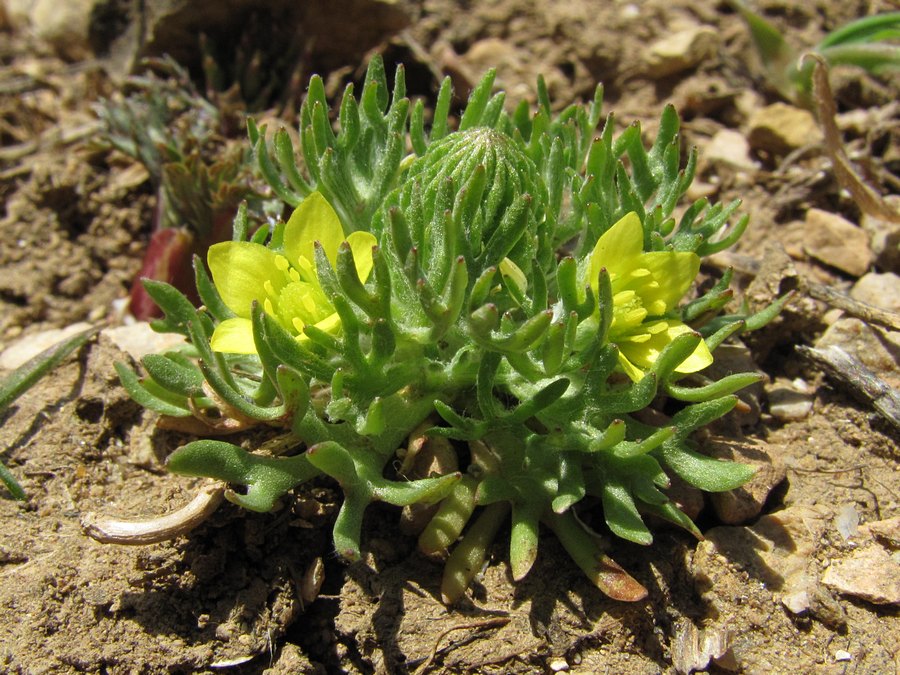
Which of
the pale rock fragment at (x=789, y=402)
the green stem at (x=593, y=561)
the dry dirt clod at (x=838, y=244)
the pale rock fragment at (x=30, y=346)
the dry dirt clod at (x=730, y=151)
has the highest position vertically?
the dry dirt clod at (x=730, y=151)

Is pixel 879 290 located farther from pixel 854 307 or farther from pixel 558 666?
pixel 558 666

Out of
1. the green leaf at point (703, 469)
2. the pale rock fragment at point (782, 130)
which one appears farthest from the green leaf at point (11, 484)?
the pale rock fragment at point (782, 130)

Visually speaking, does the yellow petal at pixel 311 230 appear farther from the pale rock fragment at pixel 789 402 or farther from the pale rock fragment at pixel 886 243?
the pale rock fragment at pixel 886 243

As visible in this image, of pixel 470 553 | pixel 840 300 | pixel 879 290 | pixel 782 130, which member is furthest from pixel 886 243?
pixel 470 553

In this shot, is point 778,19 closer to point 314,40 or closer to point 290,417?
point 314,40

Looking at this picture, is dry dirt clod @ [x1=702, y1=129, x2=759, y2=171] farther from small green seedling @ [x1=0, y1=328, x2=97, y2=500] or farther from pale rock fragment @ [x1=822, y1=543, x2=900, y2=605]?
small green seedling @ [x1=0, y1=328, x2=97, y2=500]
